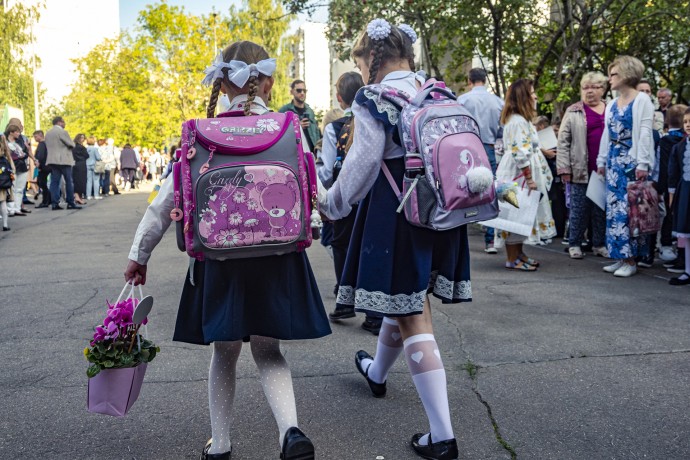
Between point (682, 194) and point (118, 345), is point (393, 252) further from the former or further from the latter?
point (682, 194)

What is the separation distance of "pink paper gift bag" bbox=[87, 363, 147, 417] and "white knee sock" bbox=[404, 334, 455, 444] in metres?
1.13

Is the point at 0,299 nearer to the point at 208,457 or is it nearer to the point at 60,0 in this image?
the point at 208,457

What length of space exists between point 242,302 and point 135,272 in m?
0.43

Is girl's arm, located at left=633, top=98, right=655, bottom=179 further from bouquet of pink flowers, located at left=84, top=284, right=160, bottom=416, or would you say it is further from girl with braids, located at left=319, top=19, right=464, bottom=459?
bouquet of pink flowers, located at left=84, top=284, right=160, bottom=416

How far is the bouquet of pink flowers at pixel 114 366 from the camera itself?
2.77 m

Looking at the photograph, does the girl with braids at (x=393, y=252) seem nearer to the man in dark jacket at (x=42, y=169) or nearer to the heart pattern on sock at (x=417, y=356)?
the heart pattern on sock at (x=417, y=356)

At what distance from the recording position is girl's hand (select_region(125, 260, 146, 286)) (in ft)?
8.99

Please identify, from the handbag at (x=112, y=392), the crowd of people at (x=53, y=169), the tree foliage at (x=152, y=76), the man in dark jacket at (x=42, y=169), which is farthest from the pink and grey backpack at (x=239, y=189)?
the tree foliage at (x=152, y=76)

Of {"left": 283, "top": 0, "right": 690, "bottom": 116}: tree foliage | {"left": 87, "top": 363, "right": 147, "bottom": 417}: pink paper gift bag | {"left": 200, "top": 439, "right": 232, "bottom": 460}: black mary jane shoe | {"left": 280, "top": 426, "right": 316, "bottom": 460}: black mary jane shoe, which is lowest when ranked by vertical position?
{"left": 200, "top": 439, "right": 232, "bottom": 460}: black mary jane shoe

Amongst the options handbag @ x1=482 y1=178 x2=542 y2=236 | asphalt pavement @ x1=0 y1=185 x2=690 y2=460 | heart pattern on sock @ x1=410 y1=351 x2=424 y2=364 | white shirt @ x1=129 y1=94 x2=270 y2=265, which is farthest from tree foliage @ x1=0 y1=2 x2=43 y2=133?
heart pattern on sock @ x1=410 y1=351 x2=424 y2=364

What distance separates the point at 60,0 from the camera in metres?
67.1

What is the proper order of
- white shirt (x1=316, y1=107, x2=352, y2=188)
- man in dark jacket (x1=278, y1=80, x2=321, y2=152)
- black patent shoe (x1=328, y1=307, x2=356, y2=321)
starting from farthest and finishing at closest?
man in dark jacket (x1=278, y1=80, x2=321, y2=152) < black patent shoe (x1=328, y1=307, x2=356, y2=321) < white shirt (x1=316, y1=107, x2=352, y2=188)

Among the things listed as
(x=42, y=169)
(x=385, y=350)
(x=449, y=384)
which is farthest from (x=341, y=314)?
(x=42, y=169)

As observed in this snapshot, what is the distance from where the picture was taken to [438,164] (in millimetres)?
2775
